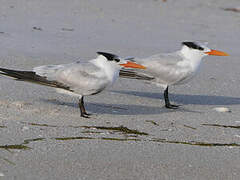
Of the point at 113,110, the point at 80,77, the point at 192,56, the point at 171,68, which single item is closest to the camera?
the point at 80,77

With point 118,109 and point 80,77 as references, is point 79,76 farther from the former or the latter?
point 118,109

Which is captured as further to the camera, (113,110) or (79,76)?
(113,110)

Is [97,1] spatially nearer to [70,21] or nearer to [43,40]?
[70,21]

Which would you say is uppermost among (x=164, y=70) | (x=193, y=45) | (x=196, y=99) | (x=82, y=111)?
(x=193, y=45)

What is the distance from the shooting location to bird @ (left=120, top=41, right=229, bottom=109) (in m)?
5.87

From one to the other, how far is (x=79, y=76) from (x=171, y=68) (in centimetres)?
119

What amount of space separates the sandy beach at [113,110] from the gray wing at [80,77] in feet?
0.85

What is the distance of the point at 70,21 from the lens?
9523 mm

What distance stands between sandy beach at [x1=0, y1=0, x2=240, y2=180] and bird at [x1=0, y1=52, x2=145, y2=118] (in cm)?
22

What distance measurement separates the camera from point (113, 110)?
17.5ft

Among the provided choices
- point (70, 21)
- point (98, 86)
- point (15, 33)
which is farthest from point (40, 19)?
point (98, 86)

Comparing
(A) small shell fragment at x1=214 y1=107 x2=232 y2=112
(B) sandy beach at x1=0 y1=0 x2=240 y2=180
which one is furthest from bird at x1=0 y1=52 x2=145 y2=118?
(A) small shell fragment at x1=214 y1=107 x2=232 y2=112

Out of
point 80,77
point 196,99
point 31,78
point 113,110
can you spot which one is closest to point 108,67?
point 80,77

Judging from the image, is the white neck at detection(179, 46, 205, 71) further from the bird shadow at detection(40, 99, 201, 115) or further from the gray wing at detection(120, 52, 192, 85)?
the bird shadow at detection(40, 99, 201, 115)
